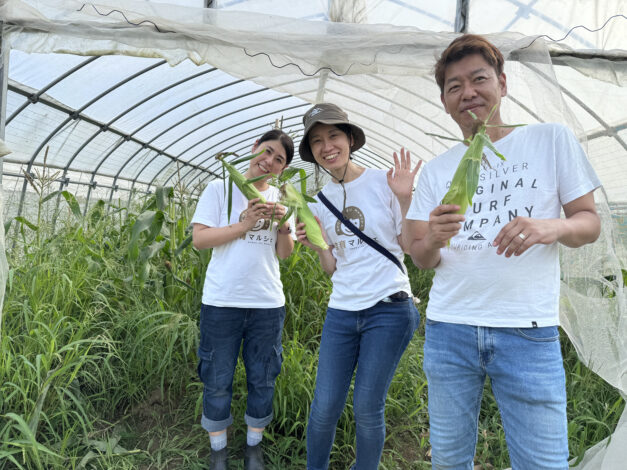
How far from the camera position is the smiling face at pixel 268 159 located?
1.89 meters

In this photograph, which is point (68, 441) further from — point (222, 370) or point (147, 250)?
point (147, 250)

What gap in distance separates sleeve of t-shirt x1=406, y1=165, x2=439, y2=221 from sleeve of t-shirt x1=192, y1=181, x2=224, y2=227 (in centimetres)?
100

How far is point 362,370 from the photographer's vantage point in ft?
5.03

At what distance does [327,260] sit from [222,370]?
2.44ft

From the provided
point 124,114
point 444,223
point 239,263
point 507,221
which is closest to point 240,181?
point 239,263

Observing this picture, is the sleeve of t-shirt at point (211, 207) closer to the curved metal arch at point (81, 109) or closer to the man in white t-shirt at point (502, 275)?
the man in white t-shirt at point (502, 275)

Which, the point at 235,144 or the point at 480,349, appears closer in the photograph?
the point at 480,349

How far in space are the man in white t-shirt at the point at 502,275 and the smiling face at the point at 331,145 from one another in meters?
0.52

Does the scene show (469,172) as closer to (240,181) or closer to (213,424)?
(240,181)

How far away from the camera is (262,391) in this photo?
1.91 m

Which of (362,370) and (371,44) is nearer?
(362,370)

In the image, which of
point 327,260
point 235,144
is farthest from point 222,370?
point 235,144

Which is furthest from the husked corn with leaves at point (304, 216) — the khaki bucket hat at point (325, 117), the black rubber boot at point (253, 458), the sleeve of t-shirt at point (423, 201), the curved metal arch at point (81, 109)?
the curved metal arch at point (81, 109)

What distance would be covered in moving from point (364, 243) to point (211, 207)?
31.1 inches
